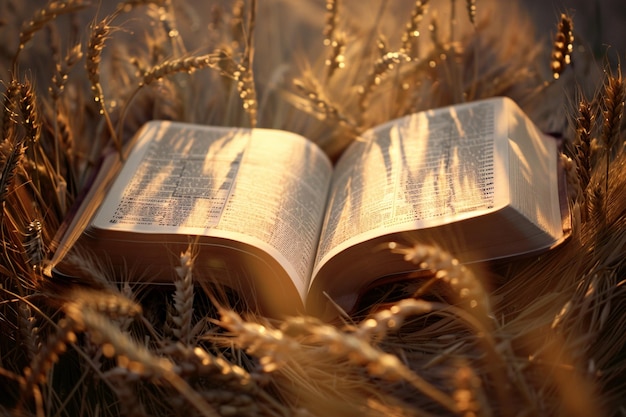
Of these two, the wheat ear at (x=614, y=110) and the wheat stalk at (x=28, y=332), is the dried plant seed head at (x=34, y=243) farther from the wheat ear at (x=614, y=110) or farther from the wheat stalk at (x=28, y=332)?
the wheat ear at (x=614, y=110)

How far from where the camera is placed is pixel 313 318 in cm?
82

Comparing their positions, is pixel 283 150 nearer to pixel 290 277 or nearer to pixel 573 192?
pixel 290 277

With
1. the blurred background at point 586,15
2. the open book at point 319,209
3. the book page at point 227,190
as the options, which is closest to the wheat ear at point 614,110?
the open book at point 319,209

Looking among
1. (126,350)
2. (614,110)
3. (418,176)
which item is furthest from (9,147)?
(614,110)

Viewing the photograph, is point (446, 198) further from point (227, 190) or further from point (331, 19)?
point (331, 19)

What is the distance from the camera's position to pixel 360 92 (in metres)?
1.33

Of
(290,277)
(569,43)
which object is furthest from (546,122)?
(290,277)

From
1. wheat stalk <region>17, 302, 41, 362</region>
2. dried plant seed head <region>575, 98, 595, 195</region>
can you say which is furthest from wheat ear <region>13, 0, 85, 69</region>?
dried plant seed head <region>575, 98, 595, 195</region>

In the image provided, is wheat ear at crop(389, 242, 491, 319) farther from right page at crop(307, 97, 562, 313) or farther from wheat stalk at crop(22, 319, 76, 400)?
wheat stalk at crop(22, 319, 76, 400)

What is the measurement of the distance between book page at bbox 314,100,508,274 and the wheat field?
10cm

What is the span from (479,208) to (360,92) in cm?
49

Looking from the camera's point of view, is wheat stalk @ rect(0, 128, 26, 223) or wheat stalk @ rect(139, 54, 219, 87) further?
wheat stalk @ rect(139, 54, 219, 87)

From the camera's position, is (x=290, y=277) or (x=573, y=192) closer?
(x=290, y=277)

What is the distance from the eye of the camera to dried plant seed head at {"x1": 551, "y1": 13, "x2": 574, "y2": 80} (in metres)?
1.11
